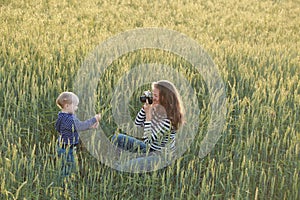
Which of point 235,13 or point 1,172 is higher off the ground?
point 235,13

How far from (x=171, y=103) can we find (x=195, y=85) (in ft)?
3.98

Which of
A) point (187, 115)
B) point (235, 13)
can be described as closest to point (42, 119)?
point (187, 115)

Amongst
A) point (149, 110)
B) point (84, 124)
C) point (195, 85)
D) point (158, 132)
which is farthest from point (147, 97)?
point (195, 85)

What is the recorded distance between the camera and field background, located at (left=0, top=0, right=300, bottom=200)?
2.32 meters

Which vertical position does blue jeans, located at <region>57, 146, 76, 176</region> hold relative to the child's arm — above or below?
below

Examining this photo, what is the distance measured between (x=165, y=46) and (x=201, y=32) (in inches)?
80.6

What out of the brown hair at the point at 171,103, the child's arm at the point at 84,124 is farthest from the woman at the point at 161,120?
the child's arm at the point at 84,124

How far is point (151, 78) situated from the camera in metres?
3.55

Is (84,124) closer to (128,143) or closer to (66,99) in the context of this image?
(66,99)

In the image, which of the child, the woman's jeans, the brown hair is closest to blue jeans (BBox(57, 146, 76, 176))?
the child

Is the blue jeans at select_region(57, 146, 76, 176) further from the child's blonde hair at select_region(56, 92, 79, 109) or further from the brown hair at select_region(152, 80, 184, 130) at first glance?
the brown hair at select_region(152, 80, 184, 130)

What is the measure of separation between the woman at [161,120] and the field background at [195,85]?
19 cm

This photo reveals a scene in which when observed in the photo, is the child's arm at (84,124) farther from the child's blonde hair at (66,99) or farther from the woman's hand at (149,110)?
the woman's hand at (149,110)

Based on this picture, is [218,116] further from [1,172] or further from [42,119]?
[1,172]
